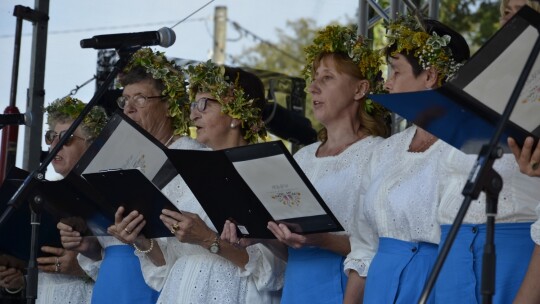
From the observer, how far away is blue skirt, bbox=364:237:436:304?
3484 mm

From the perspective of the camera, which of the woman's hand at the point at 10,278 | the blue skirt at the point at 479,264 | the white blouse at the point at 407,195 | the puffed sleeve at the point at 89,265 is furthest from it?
the woman's hand at the point at 10,278

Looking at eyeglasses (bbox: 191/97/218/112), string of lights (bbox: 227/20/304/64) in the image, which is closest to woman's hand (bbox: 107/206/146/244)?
eyeglasses (bbox: 191/97/218/112)

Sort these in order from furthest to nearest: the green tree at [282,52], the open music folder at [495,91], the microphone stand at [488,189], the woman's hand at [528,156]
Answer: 1. the green tree at [282,52]
2. the woman's hand at [528,156]
3. the open music folder at [495,91]
4. the microphone stand at [488,189]

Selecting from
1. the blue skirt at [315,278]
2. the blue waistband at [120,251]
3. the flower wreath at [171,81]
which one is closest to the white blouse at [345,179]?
the blue skirt at [315,278]

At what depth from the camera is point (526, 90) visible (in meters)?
2.78

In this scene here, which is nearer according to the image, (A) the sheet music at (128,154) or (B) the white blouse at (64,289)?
(A) the sheet music at (128,154)

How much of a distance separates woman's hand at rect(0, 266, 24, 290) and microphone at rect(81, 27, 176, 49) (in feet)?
6.47

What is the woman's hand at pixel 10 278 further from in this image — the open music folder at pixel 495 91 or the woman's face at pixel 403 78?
the open music folder at pixel 495 91

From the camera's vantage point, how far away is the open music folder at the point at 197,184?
11.6 ft

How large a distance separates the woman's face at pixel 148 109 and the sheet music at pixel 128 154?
2.02 feet

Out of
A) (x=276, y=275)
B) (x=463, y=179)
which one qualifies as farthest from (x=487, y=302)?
(x=276, y=275)

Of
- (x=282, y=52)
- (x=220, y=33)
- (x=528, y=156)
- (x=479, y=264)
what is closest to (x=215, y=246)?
(x=479, y=264)

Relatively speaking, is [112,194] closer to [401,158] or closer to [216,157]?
[216,157]

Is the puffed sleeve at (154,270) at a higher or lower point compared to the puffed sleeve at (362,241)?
lower
